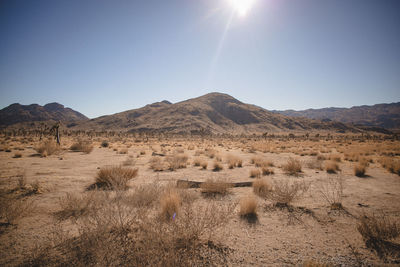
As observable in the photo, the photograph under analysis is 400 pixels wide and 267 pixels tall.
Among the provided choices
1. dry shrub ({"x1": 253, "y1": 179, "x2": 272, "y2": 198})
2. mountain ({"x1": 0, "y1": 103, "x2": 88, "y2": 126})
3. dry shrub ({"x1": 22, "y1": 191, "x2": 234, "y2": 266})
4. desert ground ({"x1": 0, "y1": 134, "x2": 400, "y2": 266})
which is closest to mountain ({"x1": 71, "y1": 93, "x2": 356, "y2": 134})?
mountain ({"x1": 0, "y1": 103, "x2": 88, "y2": 126})

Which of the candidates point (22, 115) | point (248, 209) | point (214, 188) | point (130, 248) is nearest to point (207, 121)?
point (214, 188)

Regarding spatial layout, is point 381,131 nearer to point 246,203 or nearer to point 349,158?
point 349,158

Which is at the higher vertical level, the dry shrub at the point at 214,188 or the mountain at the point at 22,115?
the mountain at the point at 22,115

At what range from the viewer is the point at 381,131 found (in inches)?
4053

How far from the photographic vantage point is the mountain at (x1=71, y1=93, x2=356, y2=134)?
327 ft

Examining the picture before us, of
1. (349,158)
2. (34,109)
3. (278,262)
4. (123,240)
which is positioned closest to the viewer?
(278,262)

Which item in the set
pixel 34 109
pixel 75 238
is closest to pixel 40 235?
pixel 75 238

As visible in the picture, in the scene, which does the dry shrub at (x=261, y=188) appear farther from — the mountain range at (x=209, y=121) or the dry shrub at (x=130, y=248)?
the mountain range at (x=209, y=121)

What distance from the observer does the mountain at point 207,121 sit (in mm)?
99625

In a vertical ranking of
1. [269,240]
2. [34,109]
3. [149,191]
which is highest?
[34,109]

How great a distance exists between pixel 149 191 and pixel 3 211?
3012 millimetres

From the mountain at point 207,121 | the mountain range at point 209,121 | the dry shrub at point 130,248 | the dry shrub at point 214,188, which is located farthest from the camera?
the mountain at point 207,121

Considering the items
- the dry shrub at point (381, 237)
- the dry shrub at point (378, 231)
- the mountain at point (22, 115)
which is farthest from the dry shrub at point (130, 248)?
the mountain at point (22, 115)

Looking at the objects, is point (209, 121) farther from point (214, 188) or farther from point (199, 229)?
point (199, 229)
